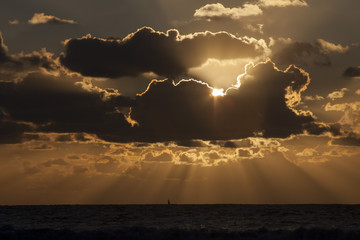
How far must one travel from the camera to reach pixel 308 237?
155 feet

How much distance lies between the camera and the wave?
4734 cm

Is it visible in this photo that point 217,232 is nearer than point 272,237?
No

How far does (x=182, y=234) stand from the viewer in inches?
1937

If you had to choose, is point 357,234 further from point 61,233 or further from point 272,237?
point 61,233

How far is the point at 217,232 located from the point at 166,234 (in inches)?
241

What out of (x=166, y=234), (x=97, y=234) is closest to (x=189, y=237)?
(x=166, y=234)

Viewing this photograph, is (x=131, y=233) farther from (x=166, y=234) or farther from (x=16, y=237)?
(x=16, y=237)

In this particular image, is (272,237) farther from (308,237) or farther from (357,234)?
(357,234)

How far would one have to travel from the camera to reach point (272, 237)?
46.5 metres

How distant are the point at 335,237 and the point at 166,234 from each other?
1955cm

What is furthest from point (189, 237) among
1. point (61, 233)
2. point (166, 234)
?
point (61, 233)

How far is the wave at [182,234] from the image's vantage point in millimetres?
47344

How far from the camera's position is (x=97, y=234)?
162 feet

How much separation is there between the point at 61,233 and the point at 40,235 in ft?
7.84
